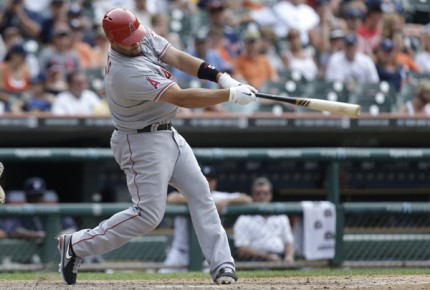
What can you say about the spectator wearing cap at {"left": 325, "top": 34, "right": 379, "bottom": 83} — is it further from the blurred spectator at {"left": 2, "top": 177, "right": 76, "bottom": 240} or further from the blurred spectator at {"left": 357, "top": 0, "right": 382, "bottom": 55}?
the blurred spectator at {"left": 2, "top": 177, "right": 76, "bottom": 240}

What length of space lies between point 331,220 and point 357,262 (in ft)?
1.43

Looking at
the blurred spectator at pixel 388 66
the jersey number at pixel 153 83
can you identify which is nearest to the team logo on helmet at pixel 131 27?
the jersey number at pixel 153 83

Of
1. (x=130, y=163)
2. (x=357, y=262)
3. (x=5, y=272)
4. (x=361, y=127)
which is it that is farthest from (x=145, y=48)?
Answer: (x=361, y=127)

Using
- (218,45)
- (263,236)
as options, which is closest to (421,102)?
(218,45)

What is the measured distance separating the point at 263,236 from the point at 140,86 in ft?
10.1

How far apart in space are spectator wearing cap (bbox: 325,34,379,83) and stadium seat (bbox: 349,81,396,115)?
573mm

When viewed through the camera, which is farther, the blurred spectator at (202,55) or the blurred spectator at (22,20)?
the blurred spectator at (22,20)

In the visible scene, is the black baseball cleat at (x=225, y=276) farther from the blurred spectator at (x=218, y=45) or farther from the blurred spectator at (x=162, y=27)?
the blurred spectator at (x=162, y=27)

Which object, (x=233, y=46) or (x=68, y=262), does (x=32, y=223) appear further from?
(x=233, y=46)

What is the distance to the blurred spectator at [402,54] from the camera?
11999 millimetres

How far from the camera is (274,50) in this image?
11.9 metres

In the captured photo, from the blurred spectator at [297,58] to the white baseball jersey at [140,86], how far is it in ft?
19.2

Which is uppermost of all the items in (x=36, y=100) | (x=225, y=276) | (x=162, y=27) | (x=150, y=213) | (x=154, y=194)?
(x=162, y=27)

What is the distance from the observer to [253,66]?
1095cm
